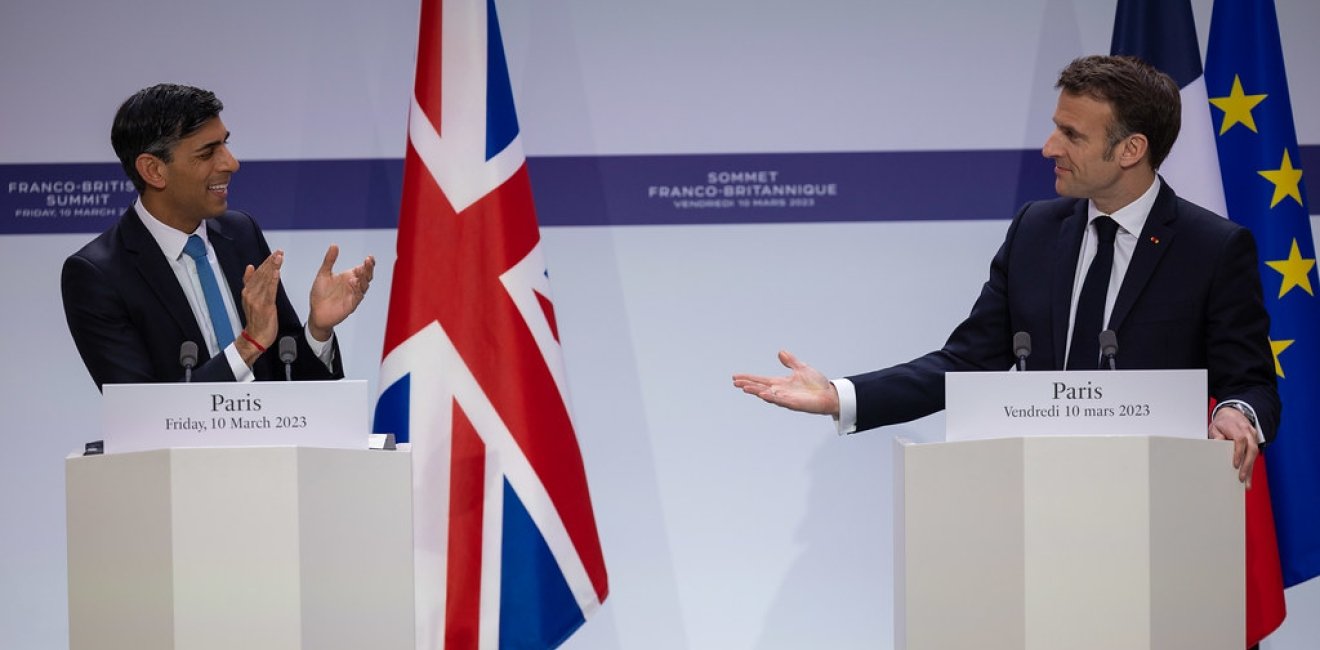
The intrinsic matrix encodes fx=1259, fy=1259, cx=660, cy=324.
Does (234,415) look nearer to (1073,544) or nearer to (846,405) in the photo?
(846,405)

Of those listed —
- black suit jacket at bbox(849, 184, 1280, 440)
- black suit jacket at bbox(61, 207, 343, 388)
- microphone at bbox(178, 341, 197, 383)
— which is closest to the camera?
microphone at bbox(178, 341, 197, 383)

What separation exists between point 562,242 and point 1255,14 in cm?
234

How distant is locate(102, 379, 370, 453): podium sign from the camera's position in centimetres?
230

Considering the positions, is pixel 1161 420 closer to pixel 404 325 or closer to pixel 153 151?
pixel 404 325

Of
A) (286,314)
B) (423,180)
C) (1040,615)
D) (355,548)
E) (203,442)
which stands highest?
(423,180)

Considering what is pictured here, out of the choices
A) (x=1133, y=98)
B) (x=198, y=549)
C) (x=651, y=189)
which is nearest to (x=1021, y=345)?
(x=1133, y=98)

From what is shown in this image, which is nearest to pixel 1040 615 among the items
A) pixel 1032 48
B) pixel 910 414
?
pixel 910 414

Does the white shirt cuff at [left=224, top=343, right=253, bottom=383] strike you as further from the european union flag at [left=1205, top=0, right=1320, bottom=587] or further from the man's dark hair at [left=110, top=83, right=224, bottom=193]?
the european union flag at [left=1205, top=0, right=1320, bottom=587]

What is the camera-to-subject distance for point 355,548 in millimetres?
2312

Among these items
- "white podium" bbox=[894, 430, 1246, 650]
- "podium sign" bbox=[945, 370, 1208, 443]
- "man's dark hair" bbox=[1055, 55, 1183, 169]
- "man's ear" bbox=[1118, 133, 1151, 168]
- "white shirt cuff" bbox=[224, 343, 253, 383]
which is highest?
"man's dark hair" bbox=[1055, 55, 1183, 169]

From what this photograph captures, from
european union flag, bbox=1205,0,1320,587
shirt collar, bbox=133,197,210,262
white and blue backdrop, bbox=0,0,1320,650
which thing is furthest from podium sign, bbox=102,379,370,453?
european union flag, bbox=1205,0,1320,587

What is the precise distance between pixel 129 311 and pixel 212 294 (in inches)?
8.1

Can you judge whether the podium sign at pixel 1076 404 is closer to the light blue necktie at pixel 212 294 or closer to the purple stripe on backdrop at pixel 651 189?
the light blue necktie at pixel 212 294

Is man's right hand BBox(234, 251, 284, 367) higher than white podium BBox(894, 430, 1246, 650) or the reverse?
higher
